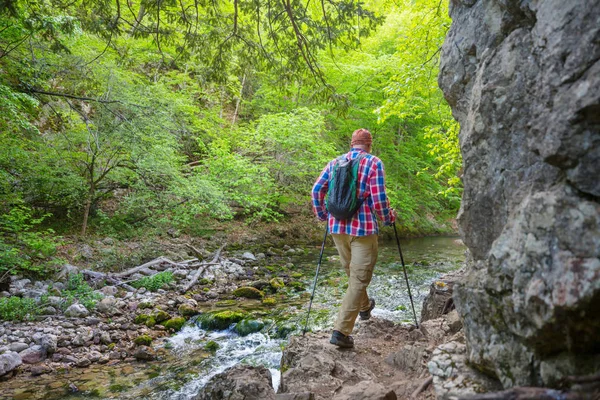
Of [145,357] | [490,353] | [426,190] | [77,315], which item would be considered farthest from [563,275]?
[426,190]

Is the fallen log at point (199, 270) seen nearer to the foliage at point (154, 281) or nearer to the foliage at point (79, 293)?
the foliage at point (154, 281)

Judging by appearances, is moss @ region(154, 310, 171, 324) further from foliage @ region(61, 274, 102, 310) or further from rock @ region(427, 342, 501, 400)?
rock @ region(427, 342, 501, 400)

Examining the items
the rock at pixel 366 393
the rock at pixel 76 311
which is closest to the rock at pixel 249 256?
the rock at pixel 76 311

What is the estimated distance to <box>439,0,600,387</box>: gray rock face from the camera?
5.53 ft

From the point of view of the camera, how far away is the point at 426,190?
20344mm

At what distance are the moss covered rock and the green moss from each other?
1.79 meters

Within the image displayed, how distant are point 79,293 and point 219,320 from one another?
A: 2.96 m

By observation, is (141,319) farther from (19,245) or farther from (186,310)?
(19,245)

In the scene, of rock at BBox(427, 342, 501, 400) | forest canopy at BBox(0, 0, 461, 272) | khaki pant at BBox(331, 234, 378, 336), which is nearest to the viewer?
rock at BBox(427, 342, 501, 400)

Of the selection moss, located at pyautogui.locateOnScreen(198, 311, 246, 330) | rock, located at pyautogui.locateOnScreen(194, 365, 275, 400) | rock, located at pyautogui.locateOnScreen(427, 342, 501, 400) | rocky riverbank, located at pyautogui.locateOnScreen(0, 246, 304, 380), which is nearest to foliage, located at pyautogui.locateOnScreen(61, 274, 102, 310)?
rocky riverbank, located at pyautogui.locateOnScreen(0, 246, 304, 380)

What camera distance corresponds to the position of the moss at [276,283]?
923 cm

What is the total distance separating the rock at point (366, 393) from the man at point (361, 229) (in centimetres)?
94

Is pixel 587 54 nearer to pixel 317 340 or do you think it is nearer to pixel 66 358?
pixel 317 340

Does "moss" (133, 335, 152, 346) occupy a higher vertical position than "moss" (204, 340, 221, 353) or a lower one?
higher
